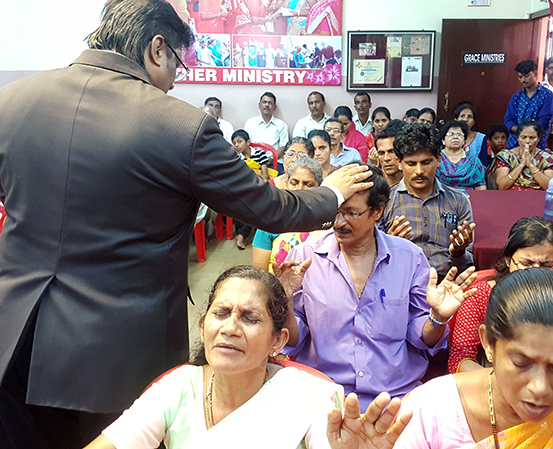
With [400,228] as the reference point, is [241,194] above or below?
above

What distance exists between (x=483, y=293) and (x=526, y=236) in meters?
0.24

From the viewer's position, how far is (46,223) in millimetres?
1209

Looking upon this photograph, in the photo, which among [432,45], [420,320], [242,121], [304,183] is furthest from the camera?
[242,121]

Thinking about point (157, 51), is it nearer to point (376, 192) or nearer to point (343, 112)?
point (376, 192)

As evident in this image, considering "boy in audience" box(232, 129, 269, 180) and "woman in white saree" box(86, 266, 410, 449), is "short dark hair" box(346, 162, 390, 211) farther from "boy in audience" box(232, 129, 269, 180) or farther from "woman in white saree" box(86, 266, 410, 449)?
"boy in audience" box(232, 129, 269, 180)

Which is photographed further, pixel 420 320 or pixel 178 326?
pixel 420 320

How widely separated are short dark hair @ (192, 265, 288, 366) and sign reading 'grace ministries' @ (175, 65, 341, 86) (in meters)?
5.83

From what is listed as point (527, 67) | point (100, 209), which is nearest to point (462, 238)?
point (100, 209)

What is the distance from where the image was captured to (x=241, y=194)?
1.28 metres

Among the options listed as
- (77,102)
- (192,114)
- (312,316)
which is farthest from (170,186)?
(312,316)

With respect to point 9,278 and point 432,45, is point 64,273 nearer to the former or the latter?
point 9,278

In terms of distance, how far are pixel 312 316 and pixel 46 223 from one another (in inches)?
34.6

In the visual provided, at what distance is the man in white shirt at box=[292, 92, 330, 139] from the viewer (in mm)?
6477

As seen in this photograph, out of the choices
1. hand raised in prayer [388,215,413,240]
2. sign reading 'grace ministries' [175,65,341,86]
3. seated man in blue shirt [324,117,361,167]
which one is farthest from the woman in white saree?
sign reading 'grace ministries' [175,65,341,86]
